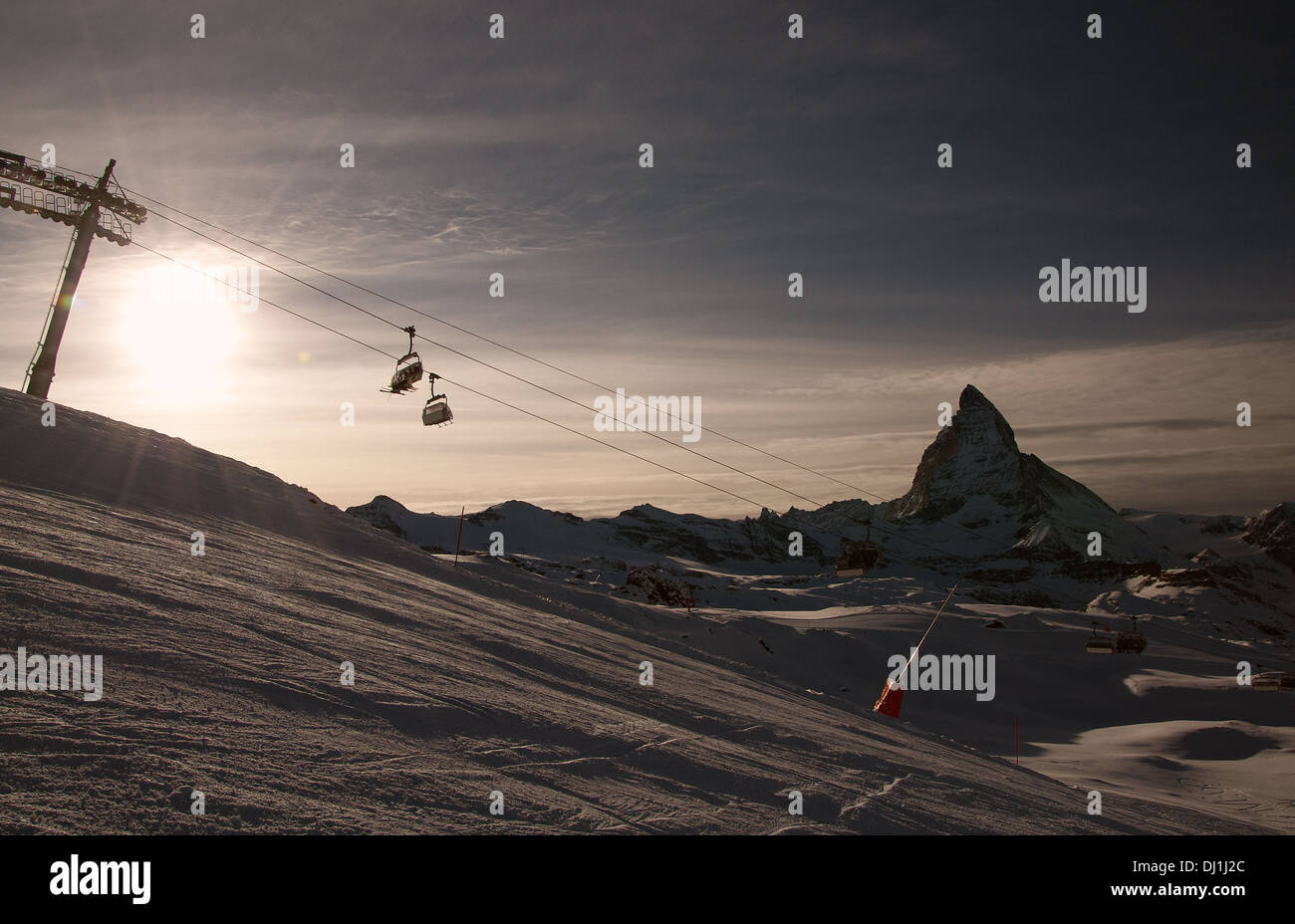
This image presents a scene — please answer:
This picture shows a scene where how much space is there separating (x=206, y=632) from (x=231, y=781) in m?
3.50

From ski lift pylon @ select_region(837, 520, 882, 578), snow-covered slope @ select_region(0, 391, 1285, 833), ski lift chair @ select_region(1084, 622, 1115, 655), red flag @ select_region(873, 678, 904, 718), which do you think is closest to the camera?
snow-covered slope @ select_region(0, 391, 1285, 833)

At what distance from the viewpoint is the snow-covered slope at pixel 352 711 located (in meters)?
5.24

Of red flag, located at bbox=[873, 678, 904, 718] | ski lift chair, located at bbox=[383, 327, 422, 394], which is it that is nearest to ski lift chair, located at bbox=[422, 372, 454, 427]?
ski lift chair, located at bbox=[383, 327, 422, 394]

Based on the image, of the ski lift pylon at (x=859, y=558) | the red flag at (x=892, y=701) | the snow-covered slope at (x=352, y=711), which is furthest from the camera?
the ski lift pylon at (x=859, y=558)

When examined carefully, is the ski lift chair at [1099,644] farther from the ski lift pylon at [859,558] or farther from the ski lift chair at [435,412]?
the ski lift chair at [435,412]

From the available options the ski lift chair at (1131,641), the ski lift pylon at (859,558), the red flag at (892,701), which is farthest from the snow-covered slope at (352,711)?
the ski lift chair at (1131,641)

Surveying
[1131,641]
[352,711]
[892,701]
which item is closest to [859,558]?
[892,701]

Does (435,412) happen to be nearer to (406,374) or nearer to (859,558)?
(406,374)

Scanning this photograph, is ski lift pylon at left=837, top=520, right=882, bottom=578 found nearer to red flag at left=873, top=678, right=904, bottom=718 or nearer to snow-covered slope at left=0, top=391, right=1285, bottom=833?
red flag at left=873, top=678, right=904, bottom=718

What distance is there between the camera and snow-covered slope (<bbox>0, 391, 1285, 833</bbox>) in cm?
524
